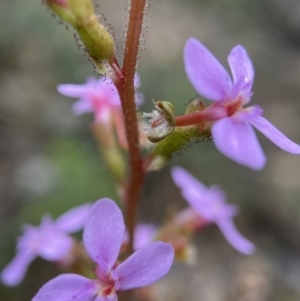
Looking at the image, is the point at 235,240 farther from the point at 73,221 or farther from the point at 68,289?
the point at 68,289

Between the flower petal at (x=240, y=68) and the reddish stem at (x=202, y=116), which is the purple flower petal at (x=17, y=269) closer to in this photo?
the reddish stem at (x=202, y=116)

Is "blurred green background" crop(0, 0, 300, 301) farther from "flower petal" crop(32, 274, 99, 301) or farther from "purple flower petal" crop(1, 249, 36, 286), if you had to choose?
"flower petal" crop(32, 274, 99, 301)

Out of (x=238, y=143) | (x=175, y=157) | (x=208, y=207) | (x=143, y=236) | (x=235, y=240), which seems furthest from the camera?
(x=175, y=157)

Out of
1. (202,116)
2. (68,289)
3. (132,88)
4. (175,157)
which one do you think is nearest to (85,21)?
(132,88)

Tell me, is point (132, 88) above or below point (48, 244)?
above

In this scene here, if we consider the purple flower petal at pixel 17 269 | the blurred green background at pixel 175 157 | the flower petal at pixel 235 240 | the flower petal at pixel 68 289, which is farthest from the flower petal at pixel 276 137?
the blurred green background at pixel 175 157

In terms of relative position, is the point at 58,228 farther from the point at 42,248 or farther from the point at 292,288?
the point at 292,288

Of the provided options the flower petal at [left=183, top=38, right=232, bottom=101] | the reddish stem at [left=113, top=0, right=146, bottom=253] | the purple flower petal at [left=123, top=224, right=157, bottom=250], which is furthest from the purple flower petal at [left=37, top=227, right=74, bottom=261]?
the flower petal at [left=183, top=38, right=232, bottom=101]

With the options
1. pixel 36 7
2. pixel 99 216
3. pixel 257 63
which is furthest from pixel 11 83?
pixel 99 216
